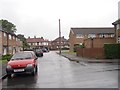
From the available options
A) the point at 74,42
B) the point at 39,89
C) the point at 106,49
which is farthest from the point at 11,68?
the point at 74,42

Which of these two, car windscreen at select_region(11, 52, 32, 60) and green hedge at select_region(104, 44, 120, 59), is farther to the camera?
green hedge at select_region(104, 44, 120, 59)

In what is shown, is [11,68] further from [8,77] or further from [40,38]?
[40,38]

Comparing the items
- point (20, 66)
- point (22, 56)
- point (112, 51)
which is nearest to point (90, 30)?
point (112, 51)

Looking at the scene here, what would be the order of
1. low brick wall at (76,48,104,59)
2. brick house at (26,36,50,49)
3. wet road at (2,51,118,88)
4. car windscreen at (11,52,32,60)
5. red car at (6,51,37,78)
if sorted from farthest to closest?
1. brick house at (26,36,50,49)
2. low brick wall at (76,48,104,59)
3. car windscreen at (11,52,32,60)
4. red car at (6,51,37,78)
5. wet road at (2,51,118,88)

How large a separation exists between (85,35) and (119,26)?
34811 millimetres

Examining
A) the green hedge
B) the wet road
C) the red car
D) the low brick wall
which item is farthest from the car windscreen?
the low brick wall

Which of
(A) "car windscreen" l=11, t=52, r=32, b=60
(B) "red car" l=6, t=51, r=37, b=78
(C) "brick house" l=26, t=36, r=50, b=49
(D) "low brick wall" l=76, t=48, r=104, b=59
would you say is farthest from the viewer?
(C) "brick house" l=26, t=36, r=50, b=49

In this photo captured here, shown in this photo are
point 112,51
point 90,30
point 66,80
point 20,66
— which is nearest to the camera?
point 66,80

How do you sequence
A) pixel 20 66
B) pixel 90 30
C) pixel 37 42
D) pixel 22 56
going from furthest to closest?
pixel 37 42, pixel 90 30, pixel 22 56, pixel 20 66

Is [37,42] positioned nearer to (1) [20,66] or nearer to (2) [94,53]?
(2) [94,53]

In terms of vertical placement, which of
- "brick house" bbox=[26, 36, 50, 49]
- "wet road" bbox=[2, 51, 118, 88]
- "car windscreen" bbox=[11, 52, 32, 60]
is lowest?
"wet road" bbox=[2, 51, 118, 88]

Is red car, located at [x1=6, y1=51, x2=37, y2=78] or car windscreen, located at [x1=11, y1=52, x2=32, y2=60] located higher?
car windscreen, located at [x1=11, y1=52, x2=32, y2=60]

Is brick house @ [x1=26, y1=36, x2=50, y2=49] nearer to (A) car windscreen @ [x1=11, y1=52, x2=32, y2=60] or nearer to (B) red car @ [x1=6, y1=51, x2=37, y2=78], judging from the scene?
(A) car windscreen @ [x1=11, y1=52, x2=32, y2=60]

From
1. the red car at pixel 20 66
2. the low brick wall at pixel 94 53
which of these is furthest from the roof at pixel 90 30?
the red car at pixel 20 66
